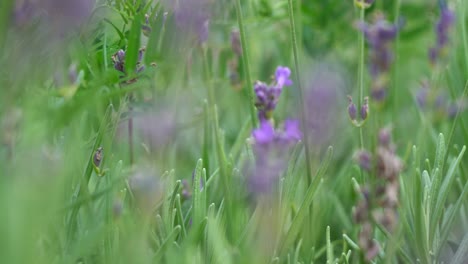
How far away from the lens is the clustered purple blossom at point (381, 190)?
0.61 m

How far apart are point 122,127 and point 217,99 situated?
0.40 meters

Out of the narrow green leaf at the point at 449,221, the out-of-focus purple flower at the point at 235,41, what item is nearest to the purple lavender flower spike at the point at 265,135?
the narrow green leaf at the point at 449,221

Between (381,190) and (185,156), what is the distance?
0.84 meters

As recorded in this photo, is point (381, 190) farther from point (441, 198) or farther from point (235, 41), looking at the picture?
point (235, 41)

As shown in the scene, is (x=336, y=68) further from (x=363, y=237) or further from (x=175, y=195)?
(x=363, y=237)

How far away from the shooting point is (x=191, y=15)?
796 mm

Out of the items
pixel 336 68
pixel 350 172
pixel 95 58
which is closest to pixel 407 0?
pixel 336 68

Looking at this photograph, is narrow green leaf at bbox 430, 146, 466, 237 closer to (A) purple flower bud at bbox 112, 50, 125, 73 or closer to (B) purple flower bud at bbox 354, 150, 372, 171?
(B) purple flower bud at bbox 354, 150, 372, 171

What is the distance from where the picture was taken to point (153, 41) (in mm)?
813

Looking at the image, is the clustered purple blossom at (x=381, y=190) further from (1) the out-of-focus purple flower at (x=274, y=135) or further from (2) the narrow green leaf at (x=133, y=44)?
(2) the narrow green leaf at (x=133, y=44)

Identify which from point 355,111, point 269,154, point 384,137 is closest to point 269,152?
point 269,154

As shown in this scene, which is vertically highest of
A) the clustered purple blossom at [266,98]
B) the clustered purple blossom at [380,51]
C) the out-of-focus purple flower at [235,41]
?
the out-of-focus purple flower at [235,41]

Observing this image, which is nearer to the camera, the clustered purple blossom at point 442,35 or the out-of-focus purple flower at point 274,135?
the out-of-focus purple flower at point 274,135

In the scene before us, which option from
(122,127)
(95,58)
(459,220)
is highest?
(95,58)
